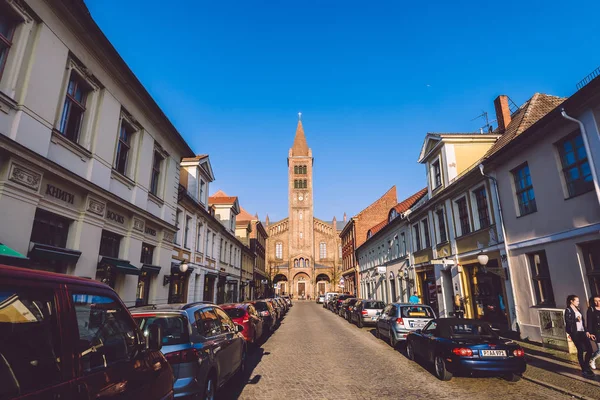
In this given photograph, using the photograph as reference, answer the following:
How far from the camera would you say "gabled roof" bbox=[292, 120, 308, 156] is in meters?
75.1

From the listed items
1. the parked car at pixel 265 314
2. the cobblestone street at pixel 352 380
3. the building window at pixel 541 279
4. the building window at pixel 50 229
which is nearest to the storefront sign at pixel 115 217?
the building window at pixel 50 229

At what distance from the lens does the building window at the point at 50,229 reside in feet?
25.8

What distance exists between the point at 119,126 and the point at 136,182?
2.08 m

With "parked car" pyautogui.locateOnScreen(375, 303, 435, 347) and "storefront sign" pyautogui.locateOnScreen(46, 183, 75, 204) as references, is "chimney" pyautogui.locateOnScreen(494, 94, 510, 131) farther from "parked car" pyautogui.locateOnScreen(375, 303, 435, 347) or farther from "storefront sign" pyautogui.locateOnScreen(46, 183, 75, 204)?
"storefront sign" pyautogui.locateOnScreen(46, 183, 75, 204)

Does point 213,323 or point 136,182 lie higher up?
point 136,182

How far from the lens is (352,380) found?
7477 millimetres

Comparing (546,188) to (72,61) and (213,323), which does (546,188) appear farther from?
(72,61)

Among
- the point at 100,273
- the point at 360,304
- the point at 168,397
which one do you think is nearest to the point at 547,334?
the point at 360,304

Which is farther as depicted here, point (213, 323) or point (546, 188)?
point (546, 188)

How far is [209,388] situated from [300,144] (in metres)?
72.2

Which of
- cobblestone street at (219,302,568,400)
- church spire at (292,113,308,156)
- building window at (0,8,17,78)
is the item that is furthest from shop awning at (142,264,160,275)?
church spire at (292,113,308,156)

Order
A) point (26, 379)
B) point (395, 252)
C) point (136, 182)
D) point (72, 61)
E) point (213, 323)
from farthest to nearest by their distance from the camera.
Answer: point (395, 252) → point (136, 182) → point (72, 61) → point (213, 323) → point (26, 379)

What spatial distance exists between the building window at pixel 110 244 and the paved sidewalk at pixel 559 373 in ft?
38.3

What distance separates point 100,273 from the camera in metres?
10.0
